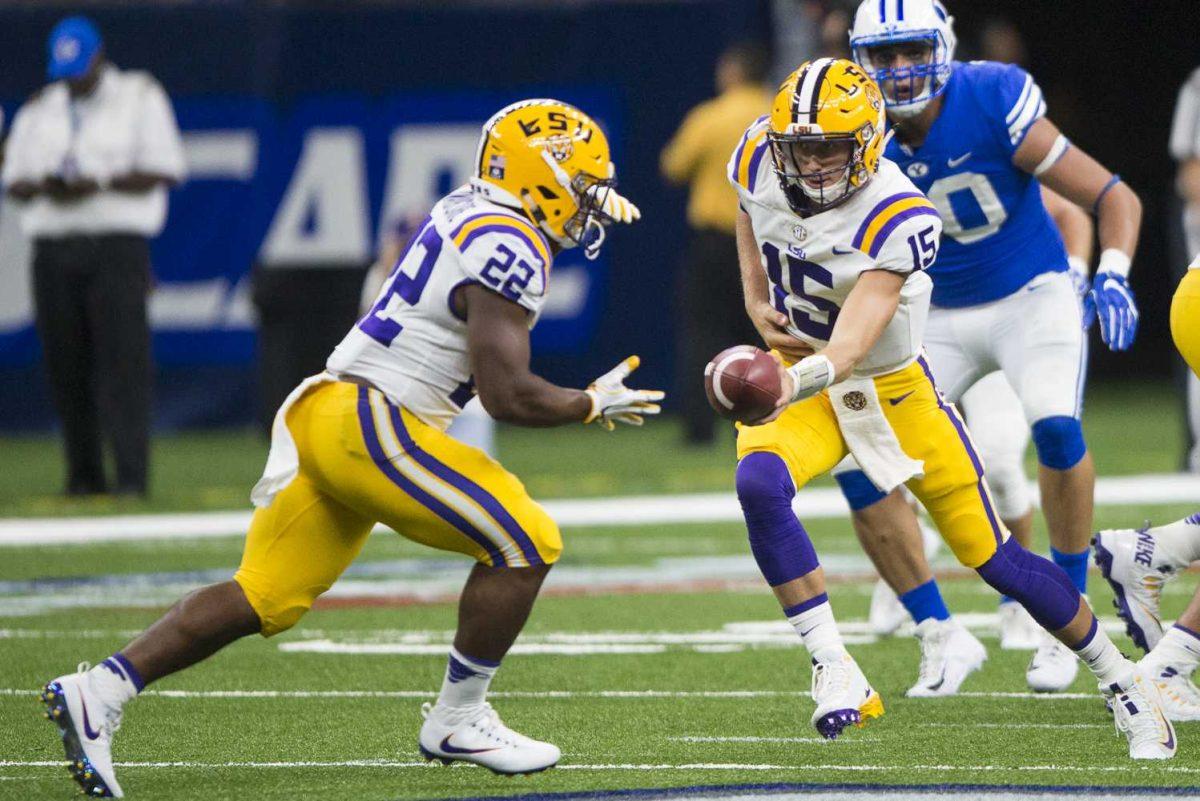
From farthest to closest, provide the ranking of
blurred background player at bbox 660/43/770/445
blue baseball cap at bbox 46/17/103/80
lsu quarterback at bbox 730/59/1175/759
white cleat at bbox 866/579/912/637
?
blurred background player at bbox 660/43/770/445 → blue baseball cap at bbox 46/17/103/80 → white cleat at bbox 866/579/912/637 → lsu quarterback at bbox 730/59/1175/759

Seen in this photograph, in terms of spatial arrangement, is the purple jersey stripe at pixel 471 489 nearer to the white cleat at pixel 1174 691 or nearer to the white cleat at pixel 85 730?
the white cleat at pixel 85 730

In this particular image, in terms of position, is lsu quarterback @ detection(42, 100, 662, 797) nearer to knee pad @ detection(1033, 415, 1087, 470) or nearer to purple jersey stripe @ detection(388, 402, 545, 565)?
purple jersey stripe @ detection(388, 402, 545, 565)

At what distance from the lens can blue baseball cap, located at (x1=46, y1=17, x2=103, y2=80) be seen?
10.6m

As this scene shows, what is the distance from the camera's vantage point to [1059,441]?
6098 millimetres

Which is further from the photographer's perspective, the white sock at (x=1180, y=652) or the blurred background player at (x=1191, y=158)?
the blurred background player at (x=1191, y=158)

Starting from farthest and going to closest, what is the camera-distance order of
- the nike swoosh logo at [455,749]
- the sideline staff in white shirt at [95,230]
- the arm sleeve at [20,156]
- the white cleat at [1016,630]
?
the arm sleeve at [20,156]
the sideline staff in white shirt at [95,230]
the white cleat at [1016,630]
the nike swoosh logo at [455,749]

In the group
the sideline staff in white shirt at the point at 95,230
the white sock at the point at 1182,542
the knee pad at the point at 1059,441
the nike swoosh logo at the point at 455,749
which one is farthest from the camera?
the sideline staff in white shirt at the point at 95,230

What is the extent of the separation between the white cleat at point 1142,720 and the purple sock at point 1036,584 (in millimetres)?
208

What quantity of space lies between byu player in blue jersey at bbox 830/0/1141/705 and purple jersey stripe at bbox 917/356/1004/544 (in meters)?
0.74

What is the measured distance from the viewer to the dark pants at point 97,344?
35.6ft

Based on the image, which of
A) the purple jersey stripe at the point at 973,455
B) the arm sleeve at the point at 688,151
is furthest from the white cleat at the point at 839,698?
the arm sleeve at the point at 688,151

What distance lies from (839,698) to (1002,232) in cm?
192

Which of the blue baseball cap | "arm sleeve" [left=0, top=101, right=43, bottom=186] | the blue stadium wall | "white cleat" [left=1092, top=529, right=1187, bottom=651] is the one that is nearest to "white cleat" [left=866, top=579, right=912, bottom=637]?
"white cleat" [left=1092, top=529, right=1187, bottom=651]

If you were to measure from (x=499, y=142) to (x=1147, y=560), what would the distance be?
6.85 ft
